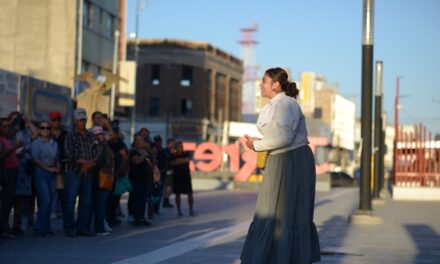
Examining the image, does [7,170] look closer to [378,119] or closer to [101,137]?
[101,137]

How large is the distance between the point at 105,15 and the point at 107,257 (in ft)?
137

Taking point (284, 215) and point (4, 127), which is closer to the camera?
point (284, 215)

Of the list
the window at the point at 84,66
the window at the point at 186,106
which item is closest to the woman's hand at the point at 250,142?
the window at the point at 84,66

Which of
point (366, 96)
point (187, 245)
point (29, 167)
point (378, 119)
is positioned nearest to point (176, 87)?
point (378, 119)

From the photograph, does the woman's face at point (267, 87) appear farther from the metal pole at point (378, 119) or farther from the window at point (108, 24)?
the window at point (108, 24)

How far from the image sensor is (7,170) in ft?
48.8

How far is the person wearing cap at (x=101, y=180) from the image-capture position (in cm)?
1584

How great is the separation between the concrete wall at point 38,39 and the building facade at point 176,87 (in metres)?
54.0

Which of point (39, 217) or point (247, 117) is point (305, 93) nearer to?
point (247, 117)

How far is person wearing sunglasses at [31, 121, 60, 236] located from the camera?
1522 centimetres

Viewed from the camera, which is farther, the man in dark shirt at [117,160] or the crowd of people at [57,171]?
the man in dark shirt at [117,160]

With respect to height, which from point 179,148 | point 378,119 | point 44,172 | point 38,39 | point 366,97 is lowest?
point 44,172

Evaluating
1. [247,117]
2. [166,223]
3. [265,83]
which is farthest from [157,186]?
[247,117]

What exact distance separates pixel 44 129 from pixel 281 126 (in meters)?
8.17
